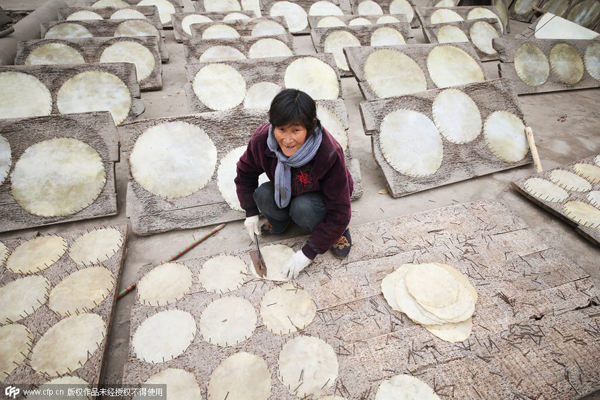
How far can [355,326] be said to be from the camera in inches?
59.3

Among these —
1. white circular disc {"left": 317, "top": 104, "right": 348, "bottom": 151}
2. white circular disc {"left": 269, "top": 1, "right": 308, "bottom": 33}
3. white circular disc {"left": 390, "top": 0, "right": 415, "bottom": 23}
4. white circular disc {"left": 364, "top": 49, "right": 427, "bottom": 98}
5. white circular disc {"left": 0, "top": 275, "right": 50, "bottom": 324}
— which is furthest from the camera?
white circular disc {"left": 390, "top": 0, "right": 415, "bottom": 23}

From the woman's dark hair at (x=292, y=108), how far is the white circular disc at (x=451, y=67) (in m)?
2.80

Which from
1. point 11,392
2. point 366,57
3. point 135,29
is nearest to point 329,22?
point 366,57

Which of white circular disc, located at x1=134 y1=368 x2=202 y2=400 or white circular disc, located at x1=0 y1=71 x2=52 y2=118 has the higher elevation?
white circular disc, located at x1=0 y1=71 x2=52 y2=118

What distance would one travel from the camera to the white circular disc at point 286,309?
58.9 inches

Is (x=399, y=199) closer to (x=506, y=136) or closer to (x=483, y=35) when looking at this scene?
(x=506, y=136)

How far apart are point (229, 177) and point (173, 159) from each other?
1.36 ft

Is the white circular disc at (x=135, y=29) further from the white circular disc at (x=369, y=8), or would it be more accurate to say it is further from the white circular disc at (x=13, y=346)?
the white circular disc at (x=13, y=346)

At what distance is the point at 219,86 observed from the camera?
281cm

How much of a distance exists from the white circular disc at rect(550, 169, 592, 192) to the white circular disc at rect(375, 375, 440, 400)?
2.11 meters

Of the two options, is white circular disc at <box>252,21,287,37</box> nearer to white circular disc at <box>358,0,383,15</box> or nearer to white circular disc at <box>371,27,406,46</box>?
white circular disc at <box>371,27,406,46</box>

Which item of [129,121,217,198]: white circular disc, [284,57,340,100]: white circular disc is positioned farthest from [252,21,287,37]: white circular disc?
[129,121,217,198]: white circular disc

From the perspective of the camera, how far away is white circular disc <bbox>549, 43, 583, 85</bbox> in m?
3.99

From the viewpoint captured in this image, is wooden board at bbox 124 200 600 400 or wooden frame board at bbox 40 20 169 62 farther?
wooden frame board at bbox 40 20 169 62
